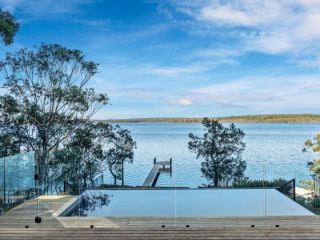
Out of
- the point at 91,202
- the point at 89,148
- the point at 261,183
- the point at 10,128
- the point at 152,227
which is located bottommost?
the point at 152,227

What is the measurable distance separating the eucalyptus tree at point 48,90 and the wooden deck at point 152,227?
783cm

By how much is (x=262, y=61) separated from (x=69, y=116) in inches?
516

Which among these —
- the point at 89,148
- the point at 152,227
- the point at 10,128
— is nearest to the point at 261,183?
the point at 152,227

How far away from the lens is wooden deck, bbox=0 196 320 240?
5.52 meters

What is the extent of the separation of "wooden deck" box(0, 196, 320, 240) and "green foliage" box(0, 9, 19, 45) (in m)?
2.97

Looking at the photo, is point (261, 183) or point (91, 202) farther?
point (261, 183)

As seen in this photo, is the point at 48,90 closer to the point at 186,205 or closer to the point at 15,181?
the point at 15,181

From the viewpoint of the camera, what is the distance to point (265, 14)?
13500mm

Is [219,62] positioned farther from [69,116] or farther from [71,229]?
[71,229]

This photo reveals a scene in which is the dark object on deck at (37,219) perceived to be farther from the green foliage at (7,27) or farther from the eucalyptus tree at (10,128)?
the eucalyptus tree at (10,128)

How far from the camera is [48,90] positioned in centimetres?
1450

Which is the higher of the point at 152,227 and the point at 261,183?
the point at 261,183

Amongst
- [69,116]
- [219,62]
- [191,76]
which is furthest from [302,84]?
[69,116]

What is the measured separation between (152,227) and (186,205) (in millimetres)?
1277
